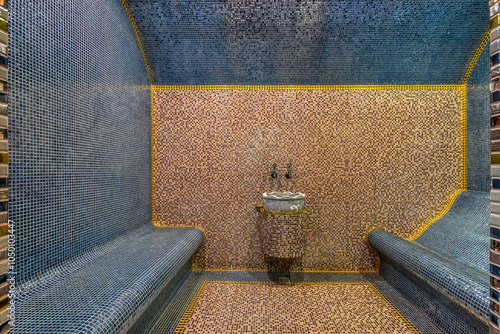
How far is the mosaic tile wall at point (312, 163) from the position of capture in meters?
2.92

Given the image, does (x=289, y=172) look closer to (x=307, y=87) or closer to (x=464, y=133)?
(x=307, y=87)

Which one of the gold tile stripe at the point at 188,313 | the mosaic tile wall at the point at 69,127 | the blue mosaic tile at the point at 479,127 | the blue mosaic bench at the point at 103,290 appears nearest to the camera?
the blue mosaic bench at the point at 103,290

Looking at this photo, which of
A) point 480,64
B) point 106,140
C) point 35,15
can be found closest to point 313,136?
point 480,64

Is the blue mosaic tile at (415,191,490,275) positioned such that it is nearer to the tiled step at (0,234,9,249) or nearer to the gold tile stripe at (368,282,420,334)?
the gold tile stripe at (368,282,420,334)

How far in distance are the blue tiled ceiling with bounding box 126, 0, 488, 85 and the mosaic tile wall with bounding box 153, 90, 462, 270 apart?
0.24 m

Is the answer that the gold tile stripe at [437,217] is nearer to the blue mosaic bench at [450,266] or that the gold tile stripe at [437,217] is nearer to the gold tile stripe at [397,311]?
Result: the blue mosaic bench at [450,266]

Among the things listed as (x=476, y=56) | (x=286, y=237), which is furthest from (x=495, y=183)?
(x=476, y=56)

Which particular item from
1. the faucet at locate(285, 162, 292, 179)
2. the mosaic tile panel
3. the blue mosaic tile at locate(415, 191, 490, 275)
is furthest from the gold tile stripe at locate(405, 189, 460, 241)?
the faucet at locate(285, 162, 292, 179)

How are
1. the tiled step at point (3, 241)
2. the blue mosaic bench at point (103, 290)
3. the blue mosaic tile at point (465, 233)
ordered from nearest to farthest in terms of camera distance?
1. the tiled step at point (3, 241)
2. the blue mosaic bench at point (103, 290)
3. the blue mosaic tile at point (465, 233)

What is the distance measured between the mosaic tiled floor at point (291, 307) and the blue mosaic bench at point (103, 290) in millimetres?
358

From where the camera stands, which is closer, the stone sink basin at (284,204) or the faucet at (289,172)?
the stone sink basin at (284,204)

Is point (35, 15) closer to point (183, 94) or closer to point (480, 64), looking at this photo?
point (183, 94)

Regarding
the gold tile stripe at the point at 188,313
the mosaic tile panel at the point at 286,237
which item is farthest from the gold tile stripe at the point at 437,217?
the gold tile stripe at the point at 188,313

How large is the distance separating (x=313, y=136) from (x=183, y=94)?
1.79m
